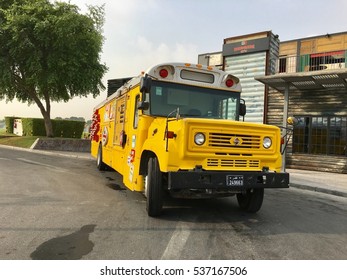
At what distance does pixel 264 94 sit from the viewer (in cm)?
1911

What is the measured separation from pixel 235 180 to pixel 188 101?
2038mm

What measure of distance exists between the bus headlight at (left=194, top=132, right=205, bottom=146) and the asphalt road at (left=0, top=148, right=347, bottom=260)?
55.0 inches

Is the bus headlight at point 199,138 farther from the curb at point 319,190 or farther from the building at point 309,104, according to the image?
the building at point 309,104

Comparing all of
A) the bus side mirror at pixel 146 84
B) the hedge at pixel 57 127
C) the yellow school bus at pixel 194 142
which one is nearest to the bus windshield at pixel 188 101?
the yellow school bus at pixel 194 142

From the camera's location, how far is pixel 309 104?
17281 millimetres

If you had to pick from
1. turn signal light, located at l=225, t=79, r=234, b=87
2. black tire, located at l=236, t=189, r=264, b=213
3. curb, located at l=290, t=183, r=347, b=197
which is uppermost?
turn signal light, located at l=225, t=79, r=234, b=87

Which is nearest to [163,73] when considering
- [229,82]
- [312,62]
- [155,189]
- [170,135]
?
[229,82]

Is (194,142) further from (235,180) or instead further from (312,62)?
(312,62)

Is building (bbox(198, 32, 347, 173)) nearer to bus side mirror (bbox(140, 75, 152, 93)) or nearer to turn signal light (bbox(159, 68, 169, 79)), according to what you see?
turn signal light (bbox(159, 68, 169, 79))

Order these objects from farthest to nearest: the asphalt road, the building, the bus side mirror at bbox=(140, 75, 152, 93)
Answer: the building
the bus side mirror at bbox=(140, 75, 152, 93)
the asphalt road

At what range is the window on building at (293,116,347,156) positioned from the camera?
53.3ft

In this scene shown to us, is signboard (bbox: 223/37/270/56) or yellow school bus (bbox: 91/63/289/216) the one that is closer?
yellow school bus (bbox: 91/63/289/216)

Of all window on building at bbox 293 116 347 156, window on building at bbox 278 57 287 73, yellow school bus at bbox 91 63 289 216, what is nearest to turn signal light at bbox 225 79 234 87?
yellow school bus at bbox 91 63 289 216

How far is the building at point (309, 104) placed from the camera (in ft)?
50.9
